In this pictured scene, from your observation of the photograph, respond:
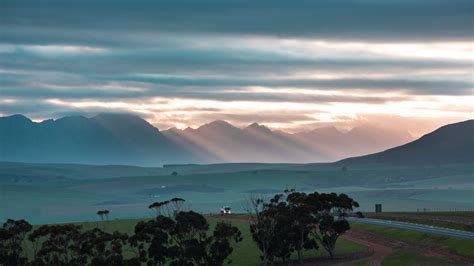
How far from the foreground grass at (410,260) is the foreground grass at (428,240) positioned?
3899mm

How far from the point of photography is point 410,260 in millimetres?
123250

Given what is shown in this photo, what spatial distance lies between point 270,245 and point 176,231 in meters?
14.1

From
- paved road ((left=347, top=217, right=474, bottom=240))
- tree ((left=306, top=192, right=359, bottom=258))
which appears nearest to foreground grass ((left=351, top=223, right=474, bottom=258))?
paved road ((left=347, top=217, right=474, bottom=240))

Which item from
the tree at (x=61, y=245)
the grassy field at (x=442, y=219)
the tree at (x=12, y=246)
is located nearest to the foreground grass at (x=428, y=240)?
the grassy field at (x=442, y=219)

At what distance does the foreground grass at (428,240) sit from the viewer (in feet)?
408

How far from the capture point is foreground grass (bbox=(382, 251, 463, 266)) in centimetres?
11856

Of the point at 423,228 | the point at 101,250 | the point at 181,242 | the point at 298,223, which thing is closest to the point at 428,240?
the point at 298,223

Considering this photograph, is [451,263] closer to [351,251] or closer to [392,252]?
[392,252]

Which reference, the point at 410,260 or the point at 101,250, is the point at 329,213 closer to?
the point at 410,260

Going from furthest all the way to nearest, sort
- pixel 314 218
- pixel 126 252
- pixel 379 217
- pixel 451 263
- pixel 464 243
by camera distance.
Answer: pixel 379 217, pixel 126 252, pixel 314 218, pixel 464 243, pixel 451 263

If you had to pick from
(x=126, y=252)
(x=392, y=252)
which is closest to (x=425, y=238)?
(x=392, y=252)

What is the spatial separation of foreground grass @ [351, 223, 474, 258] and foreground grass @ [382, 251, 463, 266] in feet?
12.8

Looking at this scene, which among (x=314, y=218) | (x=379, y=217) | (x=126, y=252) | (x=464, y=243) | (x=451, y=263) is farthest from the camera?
(x=379, y=217)

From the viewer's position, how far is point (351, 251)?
14262 centimetres
